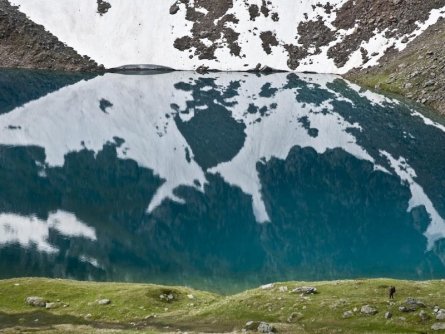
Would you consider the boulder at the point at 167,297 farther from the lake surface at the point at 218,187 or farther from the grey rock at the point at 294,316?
the lake surface at the point at 218,187

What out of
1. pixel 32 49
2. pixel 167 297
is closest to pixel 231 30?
pixel 32 49

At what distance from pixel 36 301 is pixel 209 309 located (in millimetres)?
12515

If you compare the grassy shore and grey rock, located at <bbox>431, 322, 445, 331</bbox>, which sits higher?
the grassy shore

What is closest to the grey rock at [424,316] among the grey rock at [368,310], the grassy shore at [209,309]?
the grassy shore at [209,309]

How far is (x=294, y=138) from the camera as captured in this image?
10844 cm

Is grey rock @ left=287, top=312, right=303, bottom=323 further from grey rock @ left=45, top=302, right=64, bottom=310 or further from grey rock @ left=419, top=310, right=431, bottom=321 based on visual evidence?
grey rock @ left=45, top=302, right=64, bottom=310

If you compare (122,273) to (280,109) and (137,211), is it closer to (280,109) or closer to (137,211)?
(137,211)

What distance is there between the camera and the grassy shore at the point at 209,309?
36406 mm

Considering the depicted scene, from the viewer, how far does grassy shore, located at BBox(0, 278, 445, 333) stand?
119 ft

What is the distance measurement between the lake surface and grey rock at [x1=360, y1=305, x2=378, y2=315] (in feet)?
68.5

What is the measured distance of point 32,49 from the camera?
172250 millimetres

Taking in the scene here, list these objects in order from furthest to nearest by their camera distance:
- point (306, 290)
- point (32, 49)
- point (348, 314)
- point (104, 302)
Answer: point (32, 49), point (104, 302), point (306, 290), point (348, 314)

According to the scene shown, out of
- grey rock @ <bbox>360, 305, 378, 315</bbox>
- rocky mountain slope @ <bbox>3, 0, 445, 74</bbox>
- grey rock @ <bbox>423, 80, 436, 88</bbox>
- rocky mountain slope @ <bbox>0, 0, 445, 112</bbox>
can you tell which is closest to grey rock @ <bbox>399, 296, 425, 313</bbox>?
grey rock @ <bbox>360, 305, 378, 315</bbox>

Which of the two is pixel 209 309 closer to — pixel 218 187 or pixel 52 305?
pixel 52 305
